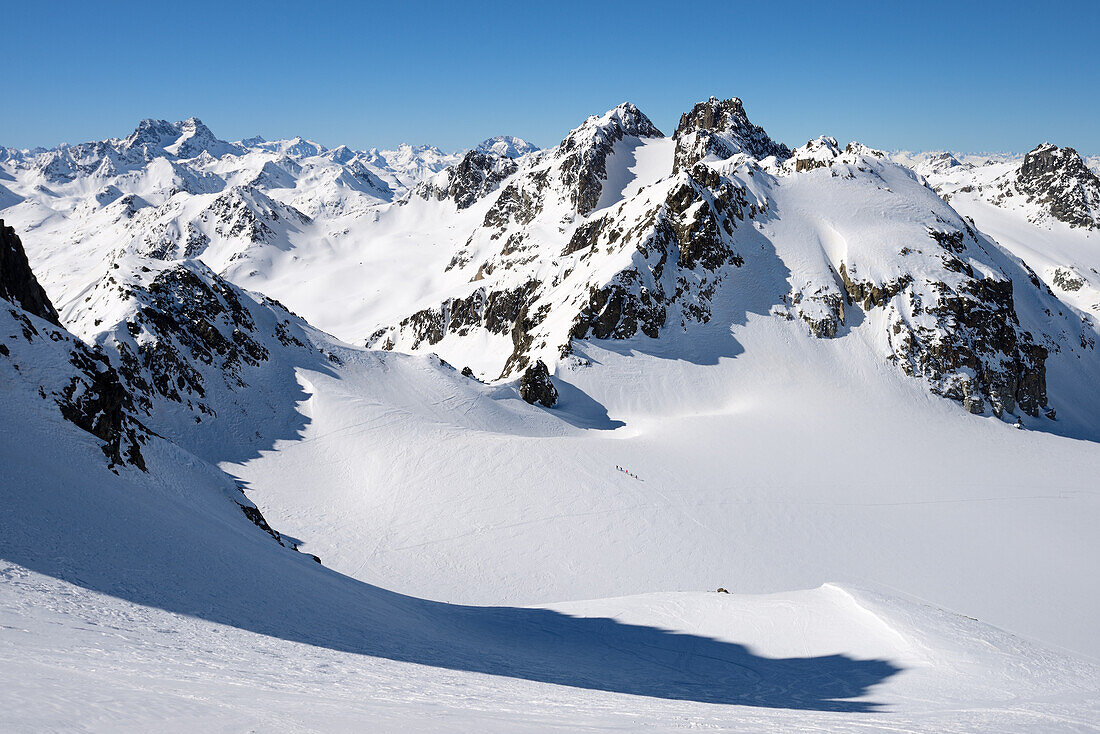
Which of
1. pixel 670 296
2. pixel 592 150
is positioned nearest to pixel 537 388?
pixel 670 296

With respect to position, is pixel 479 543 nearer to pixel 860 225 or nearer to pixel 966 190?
pixel 860 225

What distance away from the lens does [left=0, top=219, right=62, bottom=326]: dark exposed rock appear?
1110 inches

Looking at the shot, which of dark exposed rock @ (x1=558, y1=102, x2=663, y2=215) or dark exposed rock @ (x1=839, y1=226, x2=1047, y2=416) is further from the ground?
dark exposed rock @ (x1=558, y1=102, x2=663, y2=215)

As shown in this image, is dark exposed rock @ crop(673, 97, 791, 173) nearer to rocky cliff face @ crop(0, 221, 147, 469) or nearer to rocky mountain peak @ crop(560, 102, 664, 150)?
rocky mountain peak @ crop(560, 102, 664, 150)

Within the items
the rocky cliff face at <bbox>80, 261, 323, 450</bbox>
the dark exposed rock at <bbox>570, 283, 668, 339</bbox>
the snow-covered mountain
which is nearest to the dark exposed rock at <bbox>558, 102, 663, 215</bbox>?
the snow-covered mountain

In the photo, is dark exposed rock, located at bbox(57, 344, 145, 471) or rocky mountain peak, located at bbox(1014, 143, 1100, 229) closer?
dark exposed rock, located at bbox(57, 344, 145, 471)

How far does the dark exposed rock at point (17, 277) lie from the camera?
28.2 meters

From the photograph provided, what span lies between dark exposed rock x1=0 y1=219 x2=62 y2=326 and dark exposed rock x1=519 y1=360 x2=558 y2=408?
3594cm

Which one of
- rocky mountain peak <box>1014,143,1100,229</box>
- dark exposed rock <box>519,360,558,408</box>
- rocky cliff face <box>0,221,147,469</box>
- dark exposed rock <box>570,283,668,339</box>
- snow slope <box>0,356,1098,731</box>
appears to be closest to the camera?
snow slope <box>0,356,1098,731</box>

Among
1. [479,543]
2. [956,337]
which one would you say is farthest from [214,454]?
[956,337]

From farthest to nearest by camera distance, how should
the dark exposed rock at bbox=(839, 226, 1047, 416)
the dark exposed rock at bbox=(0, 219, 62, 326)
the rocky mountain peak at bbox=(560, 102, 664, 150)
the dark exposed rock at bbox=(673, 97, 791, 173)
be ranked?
the rocky mountain peak at bbox=(560, 102, 664, 150) < the dark exposed rock at bbox=(673, 97, 791, 173) < the dark exposed rock at bbox=(839, 226, 1047, 416) < the dark exposed rock at bbox=(0, 219, 62, 326)

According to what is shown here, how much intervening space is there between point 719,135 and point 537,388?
108 metres

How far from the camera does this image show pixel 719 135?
461 ft

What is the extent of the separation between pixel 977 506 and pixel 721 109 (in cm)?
13162
